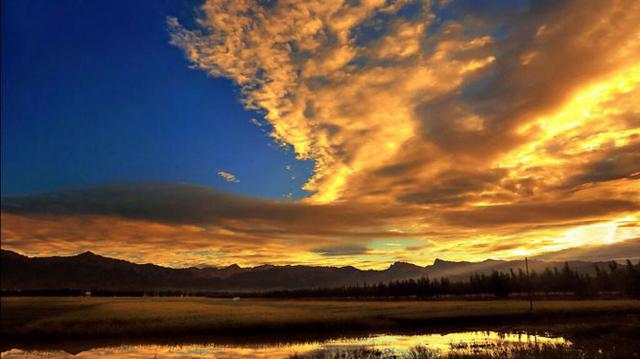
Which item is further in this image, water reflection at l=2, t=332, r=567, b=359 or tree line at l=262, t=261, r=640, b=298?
tree line at l=262, t=261, r=640, b=298

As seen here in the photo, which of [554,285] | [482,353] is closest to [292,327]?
[482,353]

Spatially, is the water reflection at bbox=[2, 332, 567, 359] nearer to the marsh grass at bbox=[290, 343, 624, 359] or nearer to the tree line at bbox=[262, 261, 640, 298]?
the marsh grass at bbox=[290, 343, 624, 359]

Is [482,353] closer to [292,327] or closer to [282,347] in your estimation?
[282,347]

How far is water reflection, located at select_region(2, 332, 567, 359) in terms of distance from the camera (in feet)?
135

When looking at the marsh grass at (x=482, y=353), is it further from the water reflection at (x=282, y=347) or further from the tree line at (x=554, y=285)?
the tree line at (x=554, y=285)

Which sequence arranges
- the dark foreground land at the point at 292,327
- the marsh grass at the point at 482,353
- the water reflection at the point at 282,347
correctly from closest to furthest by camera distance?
the marsh grass at the point at 482,353, the water reflection at the point at 282,347, the dark foreground land at the point at 292,327

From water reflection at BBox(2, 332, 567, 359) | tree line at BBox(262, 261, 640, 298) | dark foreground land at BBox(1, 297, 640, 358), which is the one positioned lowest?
water reflection at BBox(2, 332, 567, 359)

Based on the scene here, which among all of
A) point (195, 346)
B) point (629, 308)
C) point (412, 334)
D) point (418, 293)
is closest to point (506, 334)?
point (412, 334)

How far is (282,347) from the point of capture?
148 ft

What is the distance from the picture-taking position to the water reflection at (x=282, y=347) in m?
41.0

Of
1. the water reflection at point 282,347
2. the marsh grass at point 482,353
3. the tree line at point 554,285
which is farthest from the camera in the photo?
the tree line at point 554,285

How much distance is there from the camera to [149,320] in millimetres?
62312

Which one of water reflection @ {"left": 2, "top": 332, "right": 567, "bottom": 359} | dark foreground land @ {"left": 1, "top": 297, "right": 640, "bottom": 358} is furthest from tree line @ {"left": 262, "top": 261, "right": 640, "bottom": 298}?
water reflection @ {"left": 2, "top": 332, "right": 567, "bottom": 359}

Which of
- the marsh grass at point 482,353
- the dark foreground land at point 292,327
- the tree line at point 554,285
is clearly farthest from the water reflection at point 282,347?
the tree line at point 554,285
